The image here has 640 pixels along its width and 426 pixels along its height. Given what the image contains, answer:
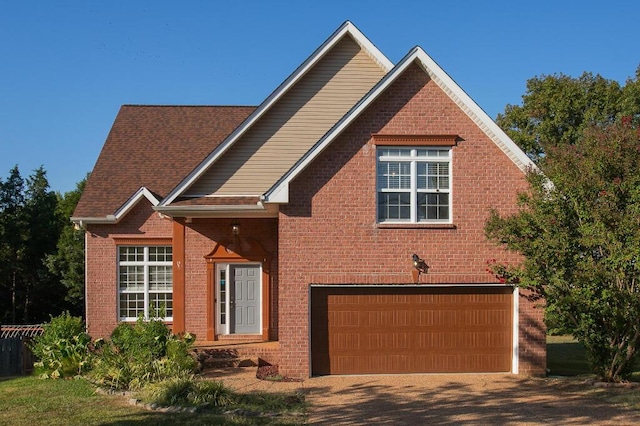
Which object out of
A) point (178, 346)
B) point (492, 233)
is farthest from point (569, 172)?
point (178, 346)

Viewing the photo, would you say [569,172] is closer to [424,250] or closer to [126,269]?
[424,250]

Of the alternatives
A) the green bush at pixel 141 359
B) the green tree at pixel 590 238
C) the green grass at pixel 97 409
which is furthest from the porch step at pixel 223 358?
the green tree at pixel 590 238

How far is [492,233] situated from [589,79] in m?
25.7

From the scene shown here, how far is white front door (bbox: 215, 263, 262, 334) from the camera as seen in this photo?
61.5ft

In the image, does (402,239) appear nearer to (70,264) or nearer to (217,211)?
(217,211)

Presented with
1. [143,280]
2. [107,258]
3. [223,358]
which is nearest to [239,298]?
[223,358]

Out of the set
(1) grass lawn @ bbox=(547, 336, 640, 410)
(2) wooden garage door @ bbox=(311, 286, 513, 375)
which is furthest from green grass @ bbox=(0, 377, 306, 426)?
(1) grass lawn @ bbox=(547, 336, 640, 410)

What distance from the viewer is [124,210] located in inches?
752

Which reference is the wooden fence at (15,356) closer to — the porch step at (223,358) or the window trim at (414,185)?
the porch step at (223,358)

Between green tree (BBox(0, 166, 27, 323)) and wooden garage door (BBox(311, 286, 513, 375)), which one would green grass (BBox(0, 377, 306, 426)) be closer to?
wooden garage door (BBox(311, 286, 513, 375))

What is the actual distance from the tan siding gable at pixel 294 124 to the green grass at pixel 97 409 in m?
5.85

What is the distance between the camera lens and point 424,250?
15.0 metres

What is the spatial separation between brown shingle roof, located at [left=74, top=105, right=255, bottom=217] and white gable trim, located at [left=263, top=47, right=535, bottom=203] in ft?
21.0

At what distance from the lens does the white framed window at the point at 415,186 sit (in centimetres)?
1496
